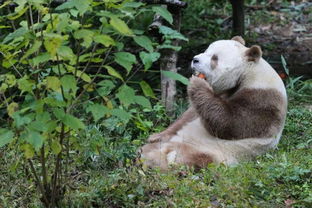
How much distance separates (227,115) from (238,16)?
4.46 metres

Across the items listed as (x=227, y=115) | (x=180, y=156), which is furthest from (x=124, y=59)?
(x=227, y=115)

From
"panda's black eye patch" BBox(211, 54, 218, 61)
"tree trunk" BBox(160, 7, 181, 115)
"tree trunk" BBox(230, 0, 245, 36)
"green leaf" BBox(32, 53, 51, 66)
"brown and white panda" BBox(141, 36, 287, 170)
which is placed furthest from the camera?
"tree trunk" BBox(230, 0, 245, 36)

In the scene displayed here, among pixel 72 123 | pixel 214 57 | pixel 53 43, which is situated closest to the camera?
pixel 53 43

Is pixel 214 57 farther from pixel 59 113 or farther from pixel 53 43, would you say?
pixel 53 43

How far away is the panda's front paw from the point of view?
6.53 metres

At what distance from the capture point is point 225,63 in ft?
21.8

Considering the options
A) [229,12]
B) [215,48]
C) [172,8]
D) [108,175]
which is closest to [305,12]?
[229,12]

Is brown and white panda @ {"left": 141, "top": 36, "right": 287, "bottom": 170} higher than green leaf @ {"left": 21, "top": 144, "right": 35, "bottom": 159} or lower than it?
lower

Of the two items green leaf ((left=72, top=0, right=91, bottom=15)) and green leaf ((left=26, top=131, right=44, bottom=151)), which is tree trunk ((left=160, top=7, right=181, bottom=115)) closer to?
green leaf ((left=72, top=0, right=91, bottom=15))

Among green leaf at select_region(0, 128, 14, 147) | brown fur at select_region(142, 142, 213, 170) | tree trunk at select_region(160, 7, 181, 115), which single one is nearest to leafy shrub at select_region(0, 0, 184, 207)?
green leaf at select_region(0, 128, 14, 147)

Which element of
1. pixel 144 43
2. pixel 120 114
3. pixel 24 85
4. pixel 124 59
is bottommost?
pixel 120 114

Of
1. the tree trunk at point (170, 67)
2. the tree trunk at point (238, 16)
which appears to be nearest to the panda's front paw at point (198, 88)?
the tree trunk at point (170, 67)

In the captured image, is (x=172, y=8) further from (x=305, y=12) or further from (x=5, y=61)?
(x=305, y=12)

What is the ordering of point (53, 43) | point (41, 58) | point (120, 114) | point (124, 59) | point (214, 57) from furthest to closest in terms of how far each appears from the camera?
point (214, 57) < point (120, 114) < point (124, 59) < point (41, 58) < point (53, 43)
